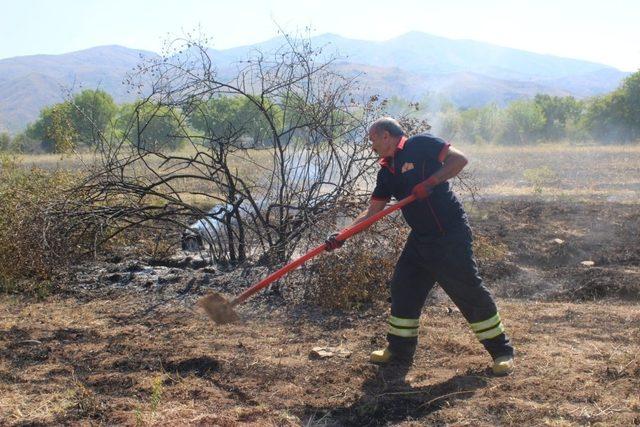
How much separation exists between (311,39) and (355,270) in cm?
276

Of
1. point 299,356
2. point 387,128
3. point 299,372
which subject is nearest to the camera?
point 387,128

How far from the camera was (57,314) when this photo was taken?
6.12 meters

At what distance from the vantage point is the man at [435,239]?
4223 mm

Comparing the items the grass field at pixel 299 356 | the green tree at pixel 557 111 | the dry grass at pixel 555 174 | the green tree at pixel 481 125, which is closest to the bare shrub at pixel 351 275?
the grass field at pixel 299 356

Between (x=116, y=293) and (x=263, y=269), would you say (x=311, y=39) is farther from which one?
(x=116, y=293)

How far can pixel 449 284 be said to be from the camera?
168 inches

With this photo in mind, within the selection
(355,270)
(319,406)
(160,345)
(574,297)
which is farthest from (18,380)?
(574,297)

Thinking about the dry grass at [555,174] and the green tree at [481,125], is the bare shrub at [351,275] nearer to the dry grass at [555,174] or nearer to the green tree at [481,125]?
the dry grass at [555,174]

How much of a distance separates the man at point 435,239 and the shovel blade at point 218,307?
93cm

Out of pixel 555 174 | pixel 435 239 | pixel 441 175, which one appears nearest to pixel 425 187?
pixel 441 175

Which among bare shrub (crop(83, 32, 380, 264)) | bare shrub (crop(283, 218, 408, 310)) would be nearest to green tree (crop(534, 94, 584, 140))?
bare shrub (crop(83, 32, 380, 264))

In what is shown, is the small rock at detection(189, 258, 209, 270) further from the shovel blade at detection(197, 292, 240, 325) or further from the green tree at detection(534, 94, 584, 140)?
the green tree at detection(534, 94, 584, 140)

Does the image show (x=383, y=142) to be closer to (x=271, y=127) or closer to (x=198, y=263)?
(x=271, y=127)

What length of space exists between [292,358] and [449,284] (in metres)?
1.34
